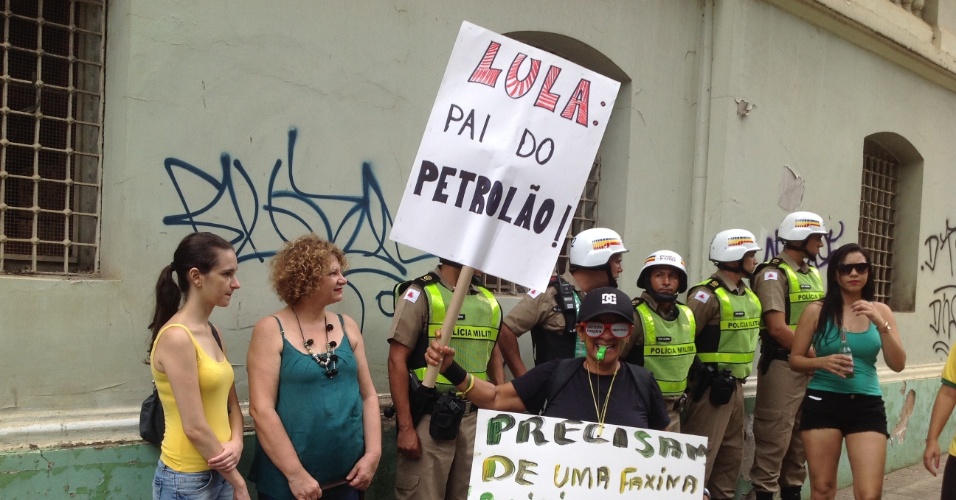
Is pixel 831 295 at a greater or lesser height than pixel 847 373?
greater

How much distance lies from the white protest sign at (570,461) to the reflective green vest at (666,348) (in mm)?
1758

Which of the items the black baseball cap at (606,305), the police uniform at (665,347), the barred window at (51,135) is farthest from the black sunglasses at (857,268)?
the barred window at (51,135)

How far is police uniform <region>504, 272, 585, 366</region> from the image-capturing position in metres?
4.75

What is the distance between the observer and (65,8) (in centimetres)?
395

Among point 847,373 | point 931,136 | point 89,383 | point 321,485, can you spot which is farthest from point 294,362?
point 931,136

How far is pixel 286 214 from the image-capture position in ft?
14.7

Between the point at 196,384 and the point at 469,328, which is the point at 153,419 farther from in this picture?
the point at 469,328

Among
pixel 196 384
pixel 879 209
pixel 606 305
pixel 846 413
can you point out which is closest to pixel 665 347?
pixel 846 413

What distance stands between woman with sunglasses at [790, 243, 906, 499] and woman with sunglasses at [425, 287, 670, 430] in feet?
6.09

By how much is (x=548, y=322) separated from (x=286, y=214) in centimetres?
152

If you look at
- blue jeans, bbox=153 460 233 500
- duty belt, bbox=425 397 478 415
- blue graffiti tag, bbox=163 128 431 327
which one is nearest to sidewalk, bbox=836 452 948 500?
duty belt, bbox=425 397 478 415

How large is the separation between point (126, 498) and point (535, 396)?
1.88 metres

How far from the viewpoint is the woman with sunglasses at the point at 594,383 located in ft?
10.5

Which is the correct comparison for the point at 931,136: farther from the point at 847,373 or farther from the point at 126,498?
the point at 126,498
